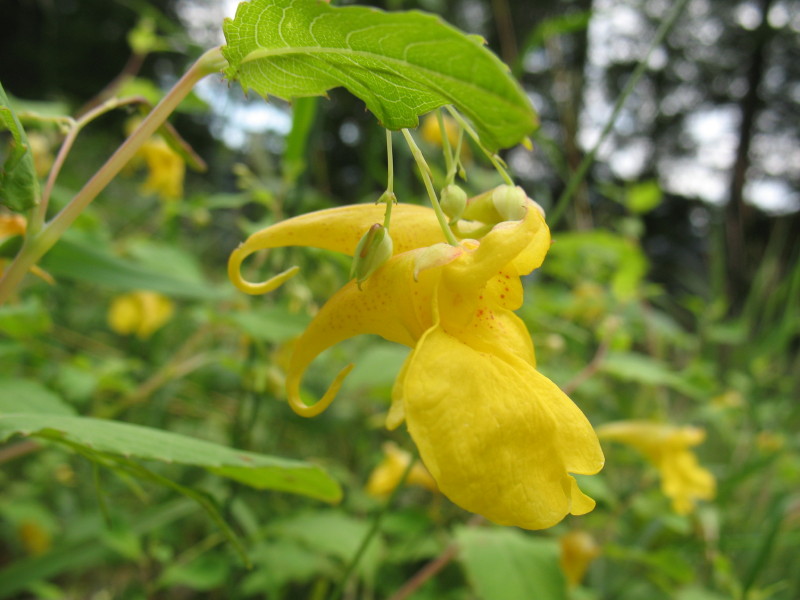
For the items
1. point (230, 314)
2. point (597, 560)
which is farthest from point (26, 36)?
point (597, 560)

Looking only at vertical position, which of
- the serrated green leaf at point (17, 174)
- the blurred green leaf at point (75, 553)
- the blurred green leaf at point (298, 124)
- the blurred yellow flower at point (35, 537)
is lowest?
the blurred yellow flower at point (35, 537)

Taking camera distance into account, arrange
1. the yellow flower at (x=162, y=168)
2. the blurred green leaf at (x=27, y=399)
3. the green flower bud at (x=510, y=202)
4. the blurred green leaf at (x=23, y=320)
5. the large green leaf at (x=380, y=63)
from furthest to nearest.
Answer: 1. the yellow flower at (x=162, y=168)
2. the blurred green leaf at (x=23, y=320)
3. the blurred green leaf at (x=27, y=399)
4. the green flower bud at (x=510, y=202)
5. the large green leaf at (x=380, y=63)

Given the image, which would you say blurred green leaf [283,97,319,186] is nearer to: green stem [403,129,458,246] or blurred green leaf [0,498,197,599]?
green stem [403,129,458,246]


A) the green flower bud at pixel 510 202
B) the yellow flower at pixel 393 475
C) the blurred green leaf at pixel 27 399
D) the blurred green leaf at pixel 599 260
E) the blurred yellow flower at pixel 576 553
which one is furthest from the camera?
the blurred green leaf at pixel 599 260

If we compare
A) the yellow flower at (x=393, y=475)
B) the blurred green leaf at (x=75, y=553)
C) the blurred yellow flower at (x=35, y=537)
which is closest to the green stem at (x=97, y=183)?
the blurred green leaf at (x=75, y=553)

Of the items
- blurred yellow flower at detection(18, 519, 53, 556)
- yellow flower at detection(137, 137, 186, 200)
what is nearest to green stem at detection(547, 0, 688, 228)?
yellow flower at detection(137, 137, 186, 200)

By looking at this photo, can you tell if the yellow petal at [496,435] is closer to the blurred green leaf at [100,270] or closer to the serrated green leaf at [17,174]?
the serrated green leaf at [17,174]
